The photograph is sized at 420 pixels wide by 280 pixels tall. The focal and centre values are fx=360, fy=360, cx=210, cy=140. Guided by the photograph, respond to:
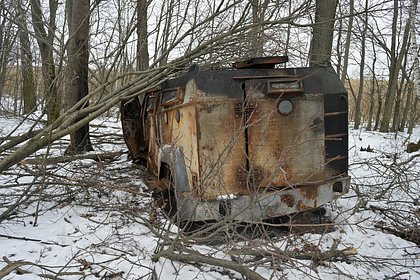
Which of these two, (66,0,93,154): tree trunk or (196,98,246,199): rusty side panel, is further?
(66,0,93,154): tree trunk

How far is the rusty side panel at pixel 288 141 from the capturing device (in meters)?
3.74

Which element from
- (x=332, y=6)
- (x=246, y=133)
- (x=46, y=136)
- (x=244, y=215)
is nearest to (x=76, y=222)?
(x=46, y=136)

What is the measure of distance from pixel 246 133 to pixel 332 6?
4.31 metres

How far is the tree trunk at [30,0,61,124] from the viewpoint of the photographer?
477 cm

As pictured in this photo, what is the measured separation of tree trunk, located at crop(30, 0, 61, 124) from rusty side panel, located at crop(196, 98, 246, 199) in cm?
206

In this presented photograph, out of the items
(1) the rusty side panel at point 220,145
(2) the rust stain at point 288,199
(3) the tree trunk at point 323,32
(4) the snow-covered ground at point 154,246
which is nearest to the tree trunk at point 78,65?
(4) the snow-covered ground at point 154,246

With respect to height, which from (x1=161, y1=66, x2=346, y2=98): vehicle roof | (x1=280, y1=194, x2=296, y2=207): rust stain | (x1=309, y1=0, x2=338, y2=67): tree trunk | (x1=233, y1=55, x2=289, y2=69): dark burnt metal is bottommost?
(x1=280, y1=194, x2=296, y2=207): rust stain

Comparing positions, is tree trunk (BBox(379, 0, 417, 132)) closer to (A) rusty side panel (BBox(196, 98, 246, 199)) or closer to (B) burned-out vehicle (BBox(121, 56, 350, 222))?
(B) burned-out vehicle (BBox(121, 56, 350, 222))

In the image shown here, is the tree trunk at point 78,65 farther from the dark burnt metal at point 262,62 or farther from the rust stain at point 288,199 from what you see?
the rust stain at point 288,199

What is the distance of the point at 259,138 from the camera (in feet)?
12.3

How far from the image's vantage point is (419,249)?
12.7 feet

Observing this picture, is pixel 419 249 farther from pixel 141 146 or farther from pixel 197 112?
pixel 141 146

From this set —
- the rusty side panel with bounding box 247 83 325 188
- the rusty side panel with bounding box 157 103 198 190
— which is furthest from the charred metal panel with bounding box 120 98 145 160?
the rusty side panel with bounding box 247 83 325 188

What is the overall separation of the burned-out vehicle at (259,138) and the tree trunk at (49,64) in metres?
1.87
